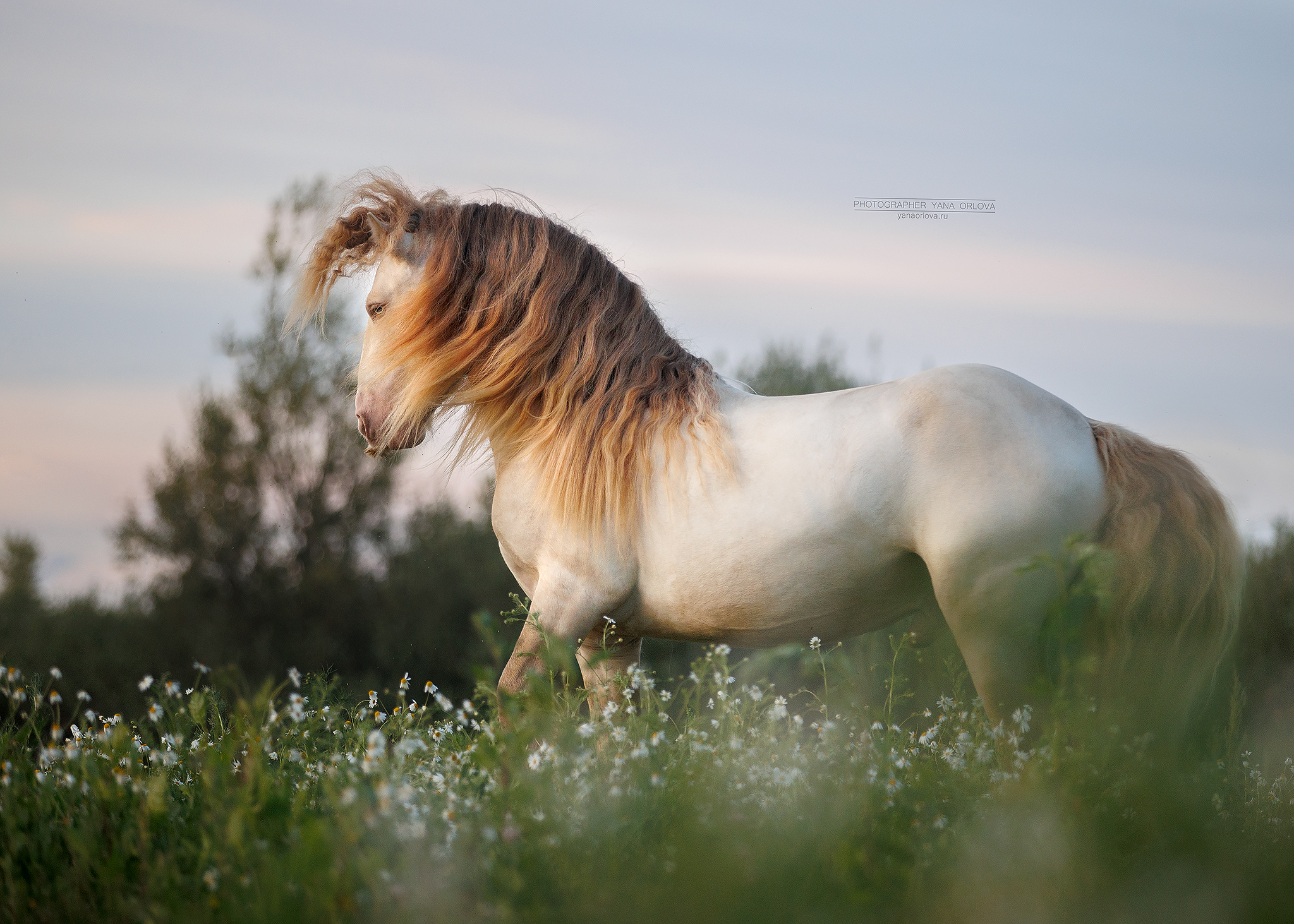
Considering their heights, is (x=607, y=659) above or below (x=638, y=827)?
below

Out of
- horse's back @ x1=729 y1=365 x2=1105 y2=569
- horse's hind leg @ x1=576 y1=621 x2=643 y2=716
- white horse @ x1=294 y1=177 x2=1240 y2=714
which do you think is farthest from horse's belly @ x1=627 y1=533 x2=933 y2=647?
horse's hind leg @ x1=576 y1=621 x2=643 y2=716

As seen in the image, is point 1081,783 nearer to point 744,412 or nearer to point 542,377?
point 744,412

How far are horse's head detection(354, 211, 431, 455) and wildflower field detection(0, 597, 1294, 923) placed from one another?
3.36 ft

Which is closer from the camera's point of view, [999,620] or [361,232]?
[999,620]

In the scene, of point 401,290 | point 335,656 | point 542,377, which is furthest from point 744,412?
point 335,656

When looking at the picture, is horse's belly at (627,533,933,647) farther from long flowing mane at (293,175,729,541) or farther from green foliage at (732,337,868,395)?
green foliage at (732,337,868,395)

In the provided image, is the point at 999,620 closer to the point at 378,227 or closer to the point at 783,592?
the point at 783,592

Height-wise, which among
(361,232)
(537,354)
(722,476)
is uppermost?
(361,232)

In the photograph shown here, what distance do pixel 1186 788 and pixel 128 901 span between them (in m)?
2.21

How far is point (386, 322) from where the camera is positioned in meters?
3.10

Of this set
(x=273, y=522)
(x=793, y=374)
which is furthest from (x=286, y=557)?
(x=793, y=374)

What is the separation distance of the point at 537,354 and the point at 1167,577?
2.10 meters

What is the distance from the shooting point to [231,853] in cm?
166

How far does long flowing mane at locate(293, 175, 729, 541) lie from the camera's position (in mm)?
2887
